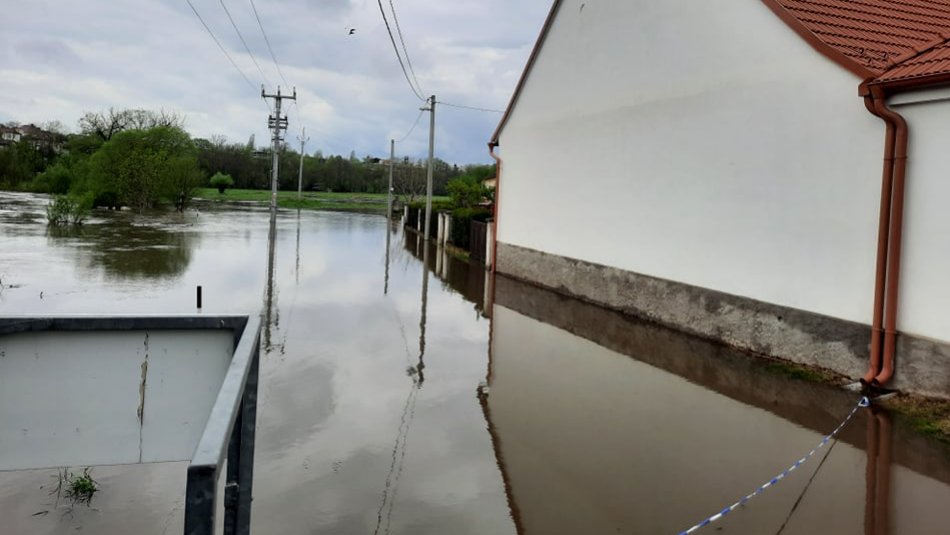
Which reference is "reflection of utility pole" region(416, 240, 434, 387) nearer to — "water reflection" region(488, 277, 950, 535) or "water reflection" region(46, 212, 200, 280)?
"water reflection" region(488, 277, 950, 535)

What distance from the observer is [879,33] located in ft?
32.7

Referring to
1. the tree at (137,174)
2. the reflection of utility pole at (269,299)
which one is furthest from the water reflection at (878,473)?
the tree at (137,174)

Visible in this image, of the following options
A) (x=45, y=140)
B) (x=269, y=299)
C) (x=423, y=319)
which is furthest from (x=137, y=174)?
(x=45, y=140)

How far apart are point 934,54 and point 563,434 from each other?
232 inches

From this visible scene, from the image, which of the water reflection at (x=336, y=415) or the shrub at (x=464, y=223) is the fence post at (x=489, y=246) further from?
the water reflection at (x=336, y=415)

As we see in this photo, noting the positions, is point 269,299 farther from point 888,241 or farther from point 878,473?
point 878,473

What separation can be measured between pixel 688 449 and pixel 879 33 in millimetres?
7376

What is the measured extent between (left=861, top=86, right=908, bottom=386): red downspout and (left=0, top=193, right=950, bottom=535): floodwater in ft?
2.02

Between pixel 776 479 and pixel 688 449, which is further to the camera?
pixel 688 449

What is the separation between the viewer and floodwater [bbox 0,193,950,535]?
462 cm

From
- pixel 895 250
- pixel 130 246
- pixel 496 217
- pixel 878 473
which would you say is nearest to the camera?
pixel 878 473

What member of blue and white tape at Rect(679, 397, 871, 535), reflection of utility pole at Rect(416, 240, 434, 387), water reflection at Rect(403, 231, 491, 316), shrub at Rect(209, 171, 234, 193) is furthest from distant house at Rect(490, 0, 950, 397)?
shrub at Rect(209, 171, 234, 193)

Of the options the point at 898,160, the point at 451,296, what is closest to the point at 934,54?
the point at 898,160

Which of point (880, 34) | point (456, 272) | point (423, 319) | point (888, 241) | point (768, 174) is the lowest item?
point (423, 319)
